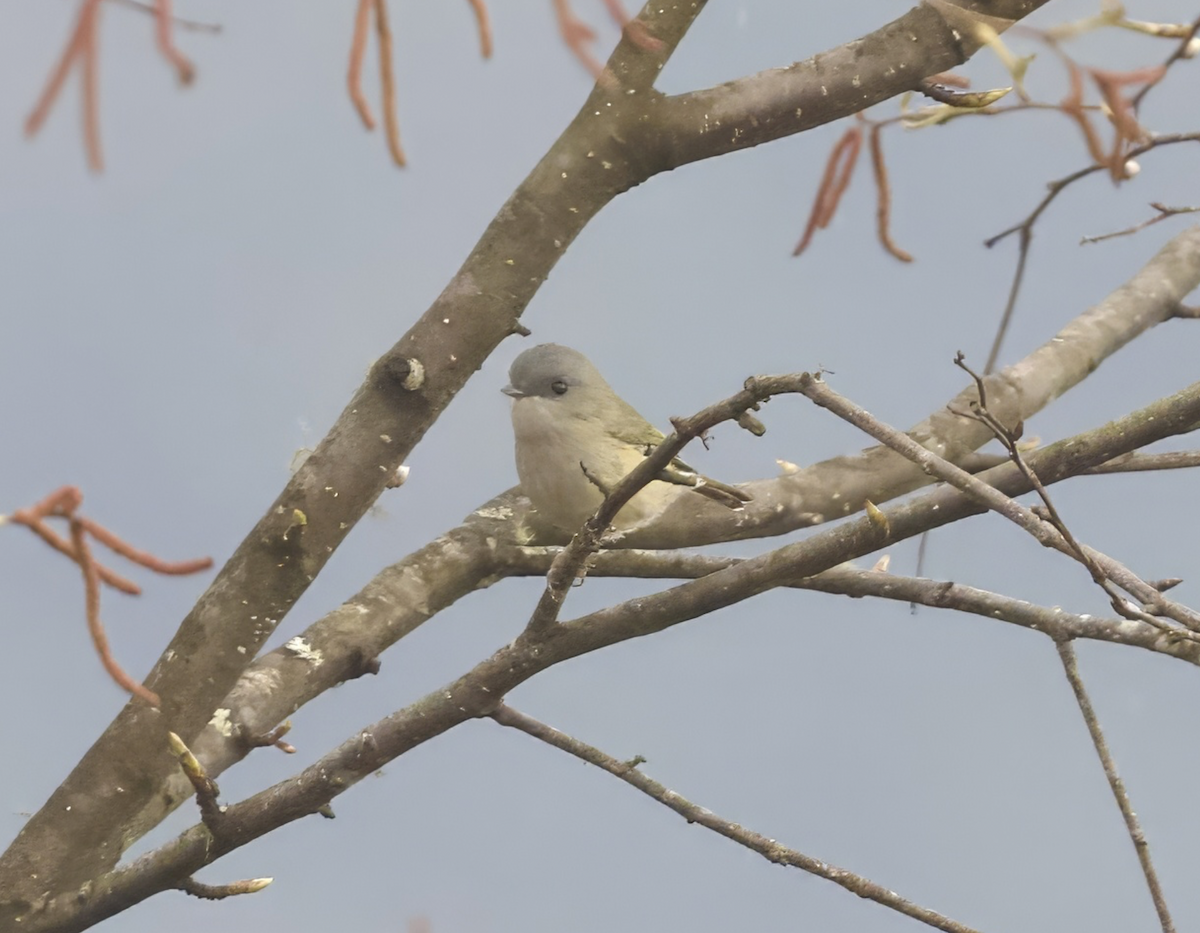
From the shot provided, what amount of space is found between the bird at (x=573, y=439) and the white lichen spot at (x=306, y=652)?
421 mm

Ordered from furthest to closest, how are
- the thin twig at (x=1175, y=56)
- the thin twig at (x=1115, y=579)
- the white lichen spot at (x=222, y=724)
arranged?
1. the white lichen spot at (x=222, y=724)
2. the thin twig at (x=1175, y=56)
3. the thin twig at (x=1115, y=579)

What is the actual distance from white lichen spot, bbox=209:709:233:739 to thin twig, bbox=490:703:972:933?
1.38ft

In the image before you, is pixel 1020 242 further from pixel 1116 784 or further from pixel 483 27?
pixel 483 27

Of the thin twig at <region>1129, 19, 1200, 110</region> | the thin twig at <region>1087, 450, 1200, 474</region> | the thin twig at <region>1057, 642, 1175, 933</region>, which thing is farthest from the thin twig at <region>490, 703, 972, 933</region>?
the thin twig at <region>1129, 19, 1200, 110</region>

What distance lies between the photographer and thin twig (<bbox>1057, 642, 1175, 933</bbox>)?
144 centimetres

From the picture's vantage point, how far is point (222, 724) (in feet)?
5.85

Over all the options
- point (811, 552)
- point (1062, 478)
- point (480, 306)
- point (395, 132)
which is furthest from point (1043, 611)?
point (395, 132)

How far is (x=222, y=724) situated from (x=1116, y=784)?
1146 mm

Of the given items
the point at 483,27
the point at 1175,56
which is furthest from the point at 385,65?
the point at 1175,56

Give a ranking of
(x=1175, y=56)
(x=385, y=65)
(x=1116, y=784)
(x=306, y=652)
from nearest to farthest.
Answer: (x=385, y=65)
(x=1175, y=56)
(x=1116, y=784)
(x=306, y=652)

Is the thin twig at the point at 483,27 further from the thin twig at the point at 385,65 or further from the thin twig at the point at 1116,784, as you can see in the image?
the thin twig at the point at 1116,784

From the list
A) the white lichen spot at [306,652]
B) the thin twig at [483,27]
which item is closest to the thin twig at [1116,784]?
the white lichen spot at [306,652]

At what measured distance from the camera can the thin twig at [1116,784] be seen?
4.73 feet

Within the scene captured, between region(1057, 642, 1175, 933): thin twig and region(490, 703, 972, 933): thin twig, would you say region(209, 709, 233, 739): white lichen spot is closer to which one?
region(490, 703, 972, 933): thin twig
